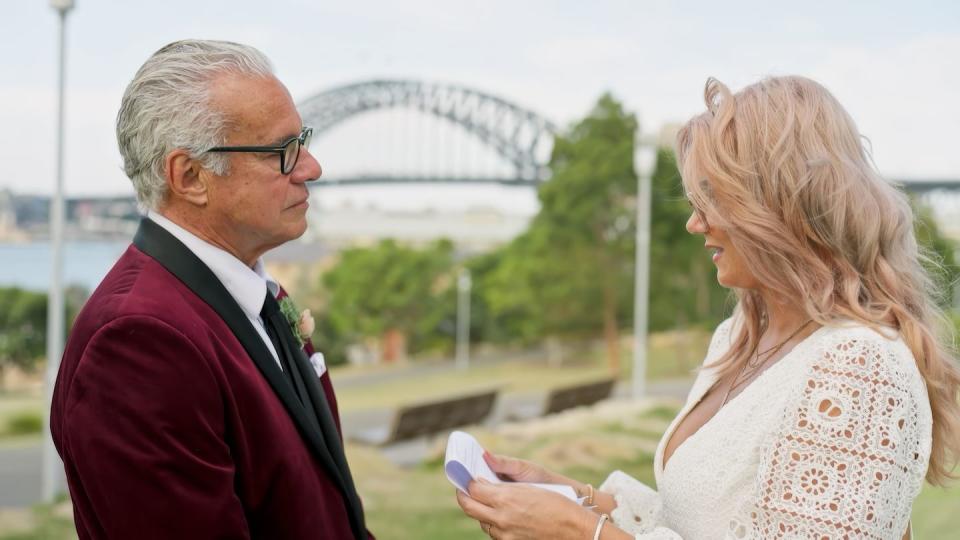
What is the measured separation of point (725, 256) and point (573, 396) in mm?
12651

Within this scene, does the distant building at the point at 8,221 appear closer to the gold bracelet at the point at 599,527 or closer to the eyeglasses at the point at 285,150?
the eyeglasses at the point at 285,150

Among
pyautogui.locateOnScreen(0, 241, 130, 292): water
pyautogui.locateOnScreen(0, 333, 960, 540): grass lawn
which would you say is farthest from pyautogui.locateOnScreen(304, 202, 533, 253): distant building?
pyautogui.locateOnScreen(0, 333, 960, 540): grass lawn

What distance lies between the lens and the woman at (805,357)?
5.15ft

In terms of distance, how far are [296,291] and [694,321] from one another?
17817 mm

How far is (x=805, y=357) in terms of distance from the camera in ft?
5.43

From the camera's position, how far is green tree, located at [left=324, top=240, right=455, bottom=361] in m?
34.5

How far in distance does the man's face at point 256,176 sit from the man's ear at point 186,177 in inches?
0.6

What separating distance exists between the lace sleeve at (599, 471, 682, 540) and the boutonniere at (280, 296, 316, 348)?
742 millimetres

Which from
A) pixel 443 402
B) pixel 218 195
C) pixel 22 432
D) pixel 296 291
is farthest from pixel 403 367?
pixel 218 195

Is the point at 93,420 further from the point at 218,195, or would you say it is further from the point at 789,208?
the point at 789,208

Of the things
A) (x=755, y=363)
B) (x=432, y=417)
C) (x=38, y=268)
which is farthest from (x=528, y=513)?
(x=38, y=268)

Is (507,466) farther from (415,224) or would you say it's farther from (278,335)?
(415,224)

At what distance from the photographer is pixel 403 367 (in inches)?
1368

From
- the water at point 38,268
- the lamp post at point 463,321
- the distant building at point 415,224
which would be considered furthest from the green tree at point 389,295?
the distant building at point 415,224
